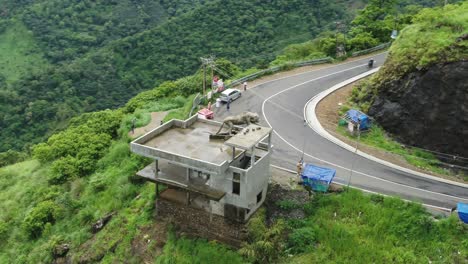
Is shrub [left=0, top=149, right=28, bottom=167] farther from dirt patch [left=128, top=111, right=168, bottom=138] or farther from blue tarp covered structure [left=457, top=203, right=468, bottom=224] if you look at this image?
blue tarp covered structure [left=457, top=203, right=468, bottom=224]

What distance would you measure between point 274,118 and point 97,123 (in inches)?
602

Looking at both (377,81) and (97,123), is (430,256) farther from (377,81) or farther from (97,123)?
(97,123)

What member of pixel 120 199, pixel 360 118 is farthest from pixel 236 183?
pixel 360 118

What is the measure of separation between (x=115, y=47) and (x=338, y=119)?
54.8 meters

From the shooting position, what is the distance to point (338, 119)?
3731 centimetres

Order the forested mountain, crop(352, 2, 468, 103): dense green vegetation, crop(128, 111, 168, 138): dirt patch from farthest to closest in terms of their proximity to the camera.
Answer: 1. the forested mountain
2. crop(128, 111, 168, 138): dirt patch
3. crop(352, 2, 468, 103): dense green vegetation

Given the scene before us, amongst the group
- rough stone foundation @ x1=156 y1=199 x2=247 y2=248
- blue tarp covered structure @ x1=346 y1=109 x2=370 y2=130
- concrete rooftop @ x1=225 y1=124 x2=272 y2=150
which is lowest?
rough stone foundation @ x1=156 y1=199 x2=247 y2=248

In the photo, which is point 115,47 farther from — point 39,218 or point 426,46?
point 426,46

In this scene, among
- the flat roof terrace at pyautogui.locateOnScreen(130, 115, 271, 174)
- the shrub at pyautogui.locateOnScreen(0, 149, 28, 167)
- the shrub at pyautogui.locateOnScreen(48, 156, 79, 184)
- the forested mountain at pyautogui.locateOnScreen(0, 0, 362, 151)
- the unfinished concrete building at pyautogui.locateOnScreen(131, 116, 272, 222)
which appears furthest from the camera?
the forested mountain at pyautogui.locateOnScreen(0, 0, 362, 151)

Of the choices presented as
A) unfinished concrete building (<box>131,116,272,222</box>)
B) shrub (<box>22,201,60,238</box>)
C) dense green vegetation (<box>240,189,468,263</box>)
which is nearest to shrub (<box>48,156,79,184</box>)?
shrub (<box>22,201,60,238</box>)

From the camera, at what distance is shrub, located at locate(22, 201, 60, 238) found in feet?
106

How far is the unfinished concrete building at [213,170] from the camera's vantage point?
24.6 meters

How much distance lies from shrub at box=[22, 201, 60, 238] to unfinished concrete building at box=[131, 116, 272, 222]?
1015 cm

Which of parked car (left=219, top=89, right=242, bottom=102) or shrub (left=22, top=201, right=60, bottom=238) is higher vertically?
parked car (left=219, top=89, right=242, bottom=102)
